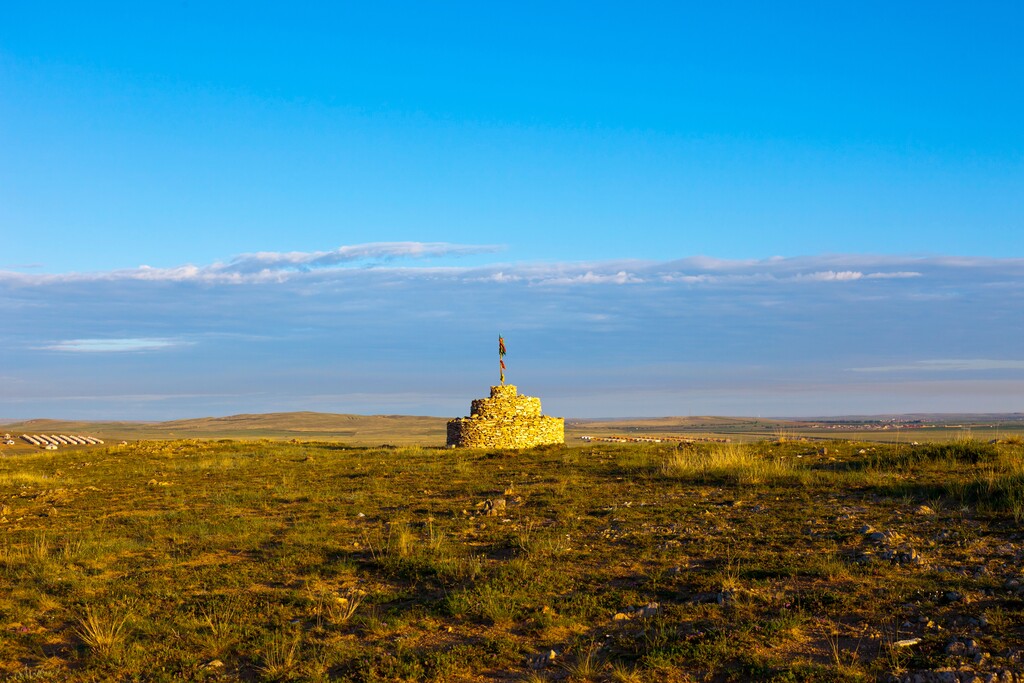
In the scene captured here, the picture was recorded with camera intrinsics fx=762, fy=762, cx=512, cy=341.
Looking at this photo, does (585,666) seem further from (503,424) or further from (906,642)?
(503,424)

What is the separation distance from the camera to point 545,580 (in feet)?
34.4

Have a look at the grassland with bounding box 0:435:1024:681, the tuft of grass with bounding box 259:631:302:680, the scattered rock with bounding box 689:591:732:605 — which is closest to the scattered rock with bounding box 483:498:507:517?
the grassland with bounding box 0:435:1024:681

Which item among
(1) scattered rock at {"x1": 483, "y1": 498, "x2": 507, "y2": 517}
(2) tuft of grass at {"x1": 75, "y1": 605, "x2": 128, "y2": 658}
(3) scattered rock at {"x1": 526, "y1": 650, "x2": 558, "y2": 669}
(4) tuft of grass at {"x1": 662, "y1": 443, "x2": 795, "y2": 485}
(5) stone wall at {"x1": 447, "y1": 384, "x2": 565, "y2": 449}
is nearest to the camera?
(3) scattered rock at {"x1": 526, "y1": 650, "x2": 558, "y2": 669}

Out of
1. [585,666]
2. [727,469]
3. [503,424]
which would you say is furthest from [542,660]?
[503,424]

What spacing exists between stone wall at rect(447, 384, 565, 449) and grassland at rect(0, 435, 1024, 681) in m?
14.3

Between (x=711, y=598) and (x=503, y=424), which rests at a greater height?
(x=503, y=424)

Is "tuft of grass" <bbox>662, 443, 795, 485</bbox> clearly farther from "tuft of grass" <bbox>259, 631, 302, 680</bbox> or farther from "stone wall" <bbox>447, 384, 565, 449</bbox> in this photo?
"stone wall" <bbox>447, 384, 565, 449</bbox>

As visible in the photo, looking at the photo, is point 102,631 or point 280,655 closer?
point 280,655

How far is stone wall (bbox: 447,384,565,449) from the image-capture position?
33.8 metres

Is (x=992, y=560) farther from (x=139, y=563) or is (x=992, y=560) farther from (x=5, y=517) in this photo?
(x=5, y=517)

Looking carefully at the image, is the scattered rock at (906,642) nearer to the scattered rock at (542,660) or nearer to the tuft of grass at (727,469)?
the scattered rock at (542,660)

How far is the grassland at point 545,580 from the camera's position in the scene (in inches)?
318

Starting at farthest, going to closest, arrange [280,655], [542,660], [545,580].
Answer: [545,580] < [280,655] < [542,660]

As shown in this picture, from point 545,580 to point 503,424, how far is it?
77.0ft
